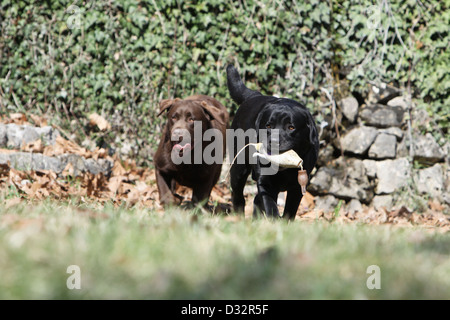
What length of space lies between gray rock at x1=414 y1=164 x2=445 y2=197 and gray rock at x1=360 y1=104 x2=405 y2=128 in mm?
729

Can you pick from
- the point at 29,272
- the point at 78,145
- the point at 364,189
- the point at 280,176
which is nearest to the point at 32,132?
the point at 78,145

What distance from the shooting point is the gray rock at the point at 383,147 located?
6.86 m

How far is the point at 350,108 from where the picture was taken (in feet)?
23.0

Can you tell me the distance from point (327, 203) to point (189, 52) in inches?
104

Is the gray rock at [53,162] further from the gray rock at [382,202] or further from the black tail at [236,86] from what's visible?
the gray rock at [382,202]

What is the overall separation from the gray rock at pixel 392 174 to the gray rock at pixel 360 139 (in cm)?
31

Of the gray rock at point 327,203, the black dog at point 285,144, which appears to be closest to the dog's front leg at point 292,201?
the black dog at point 285,144

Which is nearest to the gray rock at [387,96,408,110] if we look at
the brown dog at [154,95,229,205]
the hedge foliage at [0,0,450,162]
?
the hedge foliage at [0,0,450,162]

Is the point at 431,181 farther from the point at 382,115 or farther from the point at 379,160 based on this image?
the point at 382,115

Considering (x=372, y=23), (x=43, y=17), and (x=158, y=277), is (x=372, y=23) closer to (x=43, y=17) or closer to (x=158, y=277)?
(x=43, y=17)

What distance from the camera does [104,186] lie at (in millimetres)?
5711

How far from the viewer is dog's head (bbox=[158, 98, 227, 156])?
4.66m

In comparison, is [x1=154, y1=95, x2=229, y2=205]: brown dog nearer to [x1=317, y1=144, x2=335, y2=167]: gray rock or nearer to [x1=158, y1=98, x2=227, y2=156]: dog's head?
[x1=158, y1=98, x2=227, y2=156]: dog's head

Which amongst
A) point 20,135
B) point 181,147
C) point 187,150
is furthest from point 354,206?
point 20,135
